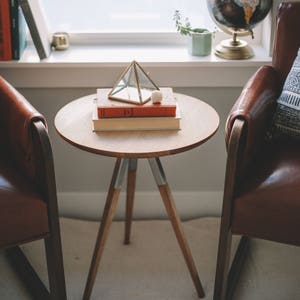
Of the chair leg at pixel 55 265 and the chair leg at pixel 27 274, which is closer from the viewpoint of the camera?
the chair leg at pixel 55 265

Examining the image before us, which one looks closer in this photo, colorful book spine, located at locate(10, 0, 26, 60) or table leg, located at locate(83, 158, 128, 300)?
table leg, located at locate(83, 158, 128, 300)

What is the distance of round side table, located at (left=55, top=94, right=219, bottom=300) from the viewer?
1345 millimetres

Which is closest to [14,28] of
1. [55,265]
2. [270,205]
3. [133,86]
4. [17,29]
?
[17,29]

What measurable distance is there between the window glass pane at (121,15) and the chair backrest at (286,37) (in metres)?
0.38

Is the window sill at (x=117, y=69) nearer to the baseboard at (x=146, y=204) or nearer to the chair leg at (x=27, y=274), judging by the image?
the baseboard at (x=146, y=204)

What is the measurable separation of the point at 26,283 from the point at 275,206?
2.70ft

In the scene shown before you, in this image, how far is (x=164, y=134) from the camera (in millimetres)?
1415

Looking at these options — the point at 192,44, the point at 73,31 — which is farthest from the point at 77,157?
the point at 192,44

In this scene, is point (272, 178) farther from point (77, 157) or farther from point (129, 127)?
point (77, 157)

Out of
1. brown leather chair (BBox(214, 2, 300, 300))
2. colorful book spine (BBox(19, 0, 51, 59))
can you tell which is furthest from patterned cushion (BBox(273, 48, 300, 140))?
colorful book spine (BBox(19, 0, 51, 59))

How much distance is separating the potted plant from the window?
8cm

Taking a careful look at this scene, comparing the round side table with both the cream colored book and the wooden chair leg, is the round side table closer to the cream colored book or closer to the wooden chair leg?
the cream colored book

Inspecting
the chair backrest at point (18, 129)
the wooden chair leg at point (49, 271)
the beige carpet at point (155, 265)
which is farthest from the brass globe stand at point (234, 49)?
the wooden chair leg at point (49, 271)

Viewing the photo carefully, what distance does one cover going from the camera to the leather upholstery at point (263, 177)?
127 centimetres
